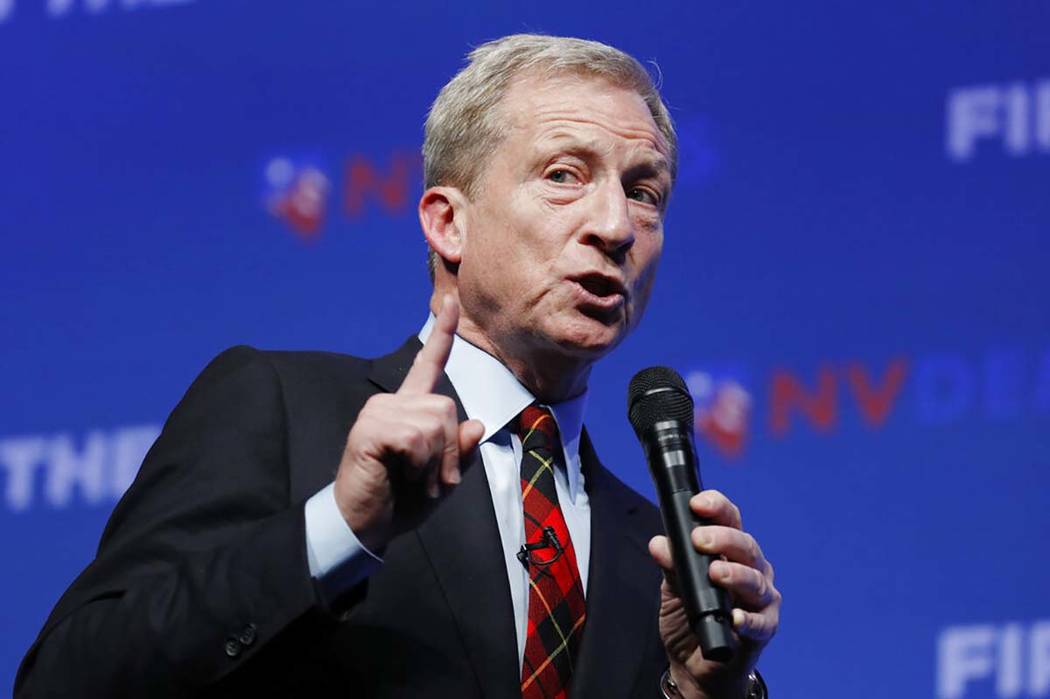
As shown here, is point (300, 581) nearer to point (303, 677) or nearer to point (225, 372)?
point (303, 677)

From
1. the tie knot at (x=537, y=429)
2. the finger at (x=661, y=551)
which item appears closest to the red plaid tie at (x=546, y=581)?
the tie knot at (x=537, y=429)

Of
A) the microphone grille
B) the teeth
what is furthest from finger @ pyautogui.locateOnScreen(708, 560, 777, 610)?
the teeth

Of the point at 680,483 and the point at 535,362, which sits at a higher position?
the point at 535,362

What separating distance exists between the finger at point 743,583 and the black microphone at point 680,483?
12 millimetres

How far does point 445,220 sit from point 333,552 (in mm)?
809

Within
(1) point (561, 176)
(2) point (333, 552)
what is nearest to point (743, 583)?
(2) point (333, 552)

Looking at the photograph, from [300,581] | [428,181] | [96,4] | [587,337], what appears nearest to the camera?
[300,581]

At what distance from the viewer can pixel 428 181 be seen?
2.43 meters

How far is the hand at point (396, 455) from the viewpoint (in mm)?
1603

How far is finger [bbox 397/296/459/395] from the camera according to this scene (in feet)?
5.49

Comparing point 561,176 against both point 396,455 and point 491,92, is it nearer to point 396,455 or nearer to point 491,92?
point 491,92

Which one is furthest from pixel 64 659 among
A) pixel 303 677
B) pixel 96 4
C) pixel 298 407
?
pixel 96 4

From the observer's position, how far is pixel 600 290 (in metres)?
2.18

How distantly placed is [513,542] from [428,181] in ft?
2.14
